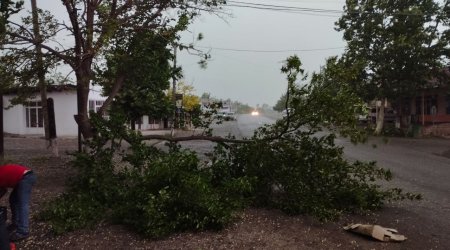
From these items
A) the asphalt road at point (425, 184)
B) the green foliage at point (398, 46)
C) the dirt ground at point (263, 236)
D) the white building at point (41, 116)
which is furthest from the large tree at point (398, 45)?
the dirt ground at point (263, 236)

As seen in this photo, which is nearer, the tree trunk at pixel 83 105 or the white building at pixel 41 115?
the tree trunk at pixel 83 105

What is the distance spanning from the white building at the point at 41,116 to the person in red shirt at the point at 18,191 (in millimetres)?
28422

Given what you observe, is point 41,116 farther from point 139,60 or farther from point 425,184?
point 425,184

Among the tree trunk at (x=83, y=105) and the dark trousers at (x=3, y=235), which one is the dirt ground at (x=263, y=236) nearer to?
the dark trousers at (x=3, y=235)

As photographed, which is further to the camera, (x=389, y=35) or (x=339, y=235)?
(x=389, y=35)

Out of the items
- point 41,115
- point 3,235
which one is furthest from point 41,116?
point 3,235

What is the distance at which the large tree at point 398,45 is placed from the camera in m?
29.8

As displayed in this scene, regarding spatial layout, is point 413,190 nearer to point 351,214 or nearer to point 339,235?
point 351,214

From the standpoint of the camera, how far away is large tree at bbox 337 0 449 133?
29828mm

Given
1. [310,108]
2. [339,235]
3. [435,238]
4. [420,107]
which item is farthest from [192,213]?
[420,107]

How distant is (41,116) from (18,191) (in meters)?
31.2

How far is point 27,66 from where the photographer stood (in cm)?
974

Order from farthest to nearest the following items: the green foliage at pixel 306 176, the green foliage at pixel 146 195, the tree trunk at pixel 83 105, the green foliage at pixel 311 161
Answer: the tree trunk at pixel 83 105 → the green foliage at pixel 306 176 → the green foliage at pixel 311 161 → the green foliage at pixel 146 195

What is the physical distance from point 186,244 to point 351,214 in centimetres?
290
